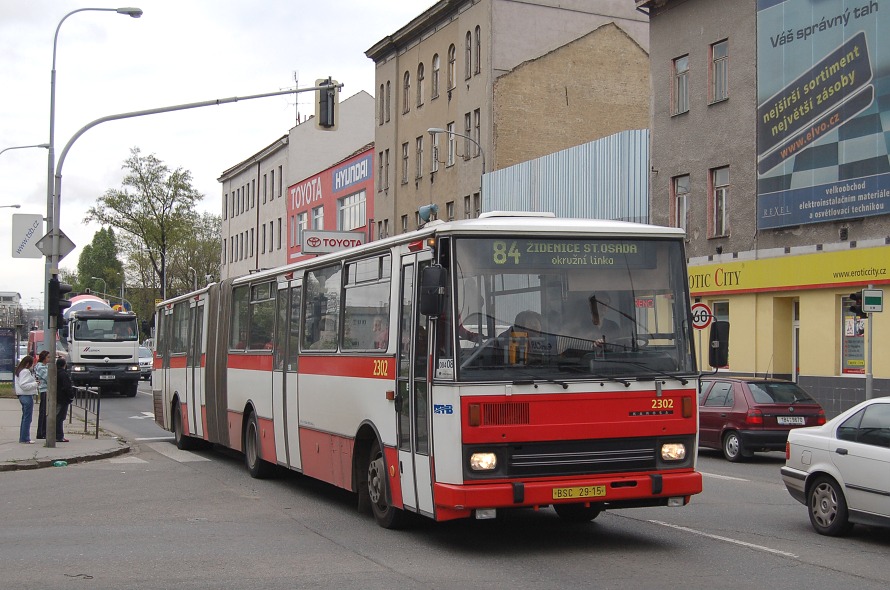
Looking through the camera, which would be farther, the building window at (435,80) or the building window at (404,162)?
the building window at (404,162)

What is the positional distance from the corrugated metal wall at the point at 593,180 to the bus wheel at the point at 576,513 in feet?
80.0

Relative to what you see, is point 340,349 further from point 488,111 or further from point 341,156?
point 341,156

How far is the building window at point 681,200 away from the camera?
33.7 m

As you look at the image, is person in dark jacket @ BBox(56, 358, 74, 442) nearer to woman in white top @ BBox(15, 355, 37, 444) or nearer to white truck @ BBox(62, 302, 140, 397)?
woman in white top @ BBox(15, 355, 37, 444)

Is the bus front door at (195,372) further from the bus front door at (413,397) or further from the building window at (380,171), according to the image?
the building window at (380,171)

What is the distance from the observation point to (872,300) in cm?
2162

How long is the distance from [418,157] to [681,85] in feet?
69.5

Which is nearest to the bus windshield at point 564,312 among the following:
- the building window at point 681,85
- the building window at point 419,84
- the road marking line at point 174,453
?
the road marking line at point 174,453

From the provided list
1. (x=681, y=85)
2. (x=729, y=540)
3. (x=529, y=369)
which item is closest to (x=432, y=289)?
(x=529, y=369)

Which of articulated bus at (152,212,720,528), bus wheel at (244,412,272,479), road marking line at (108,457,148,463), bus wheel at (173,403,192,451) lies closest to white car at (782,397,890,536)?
articulated bus at (152,212,720,528)

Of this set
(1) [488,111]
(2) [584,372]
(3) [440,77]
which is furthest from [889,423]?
(3) [440,77]

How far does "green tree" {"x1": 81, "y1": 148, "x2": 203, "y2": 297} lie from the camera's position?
86375mm

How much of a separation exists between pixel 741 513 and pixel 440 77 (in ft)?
134

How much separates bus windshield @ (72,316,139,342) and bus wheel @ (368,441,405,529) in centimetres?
3154
